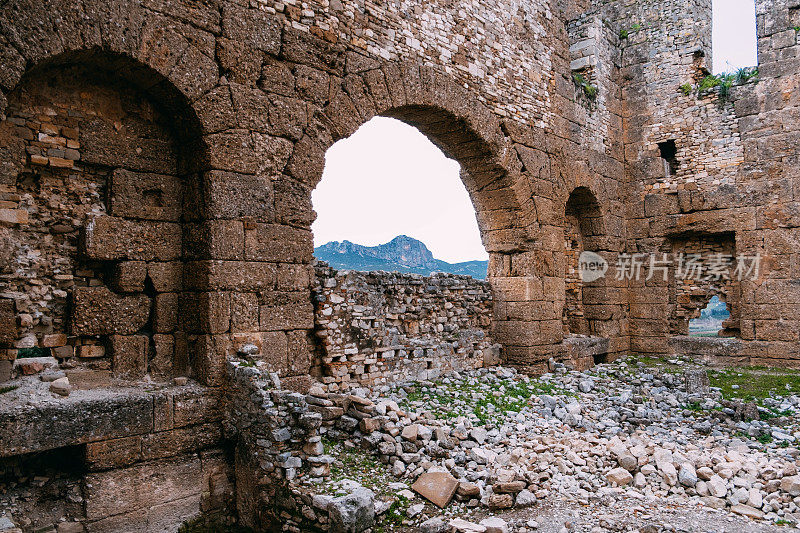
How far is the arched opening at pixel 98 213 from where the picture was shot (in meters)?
4.59

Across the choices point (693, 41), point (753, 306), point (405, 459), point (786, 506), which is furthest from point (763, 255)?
point (405, 459)

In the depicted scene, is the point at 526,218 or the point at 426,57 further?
the point at 526,218

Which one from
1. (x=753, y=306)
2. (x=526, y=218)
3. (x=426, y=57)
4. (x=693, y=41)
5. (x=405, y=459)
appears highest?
(x=693, y=41)

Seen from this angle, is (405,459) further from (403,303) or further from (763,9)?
(763,9)

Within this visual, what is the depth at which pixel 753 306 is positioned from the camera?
983cm

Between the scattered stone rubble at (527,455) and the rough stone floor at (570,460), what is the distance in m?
0.01

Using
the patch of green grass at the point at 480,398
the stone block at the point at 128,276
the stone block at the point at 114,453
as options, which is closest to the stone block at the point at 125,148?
the stone block at the point at 128,276

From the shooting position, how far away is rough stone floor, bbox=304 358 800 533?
4.43m

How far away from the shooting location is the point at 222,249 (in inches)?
203

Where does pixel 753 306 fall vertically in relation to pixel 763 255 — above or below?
below

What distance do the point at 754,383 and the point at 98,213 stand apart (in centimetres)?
907

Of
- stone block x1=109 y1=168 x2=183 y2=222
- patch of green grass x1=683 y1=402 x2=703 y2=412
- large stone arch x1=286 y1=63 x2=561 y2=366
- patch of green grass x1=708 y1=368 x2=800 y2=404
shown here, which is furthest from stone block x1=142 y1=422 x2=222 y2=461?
patch of green grass x1=708 y1=368 x2=800 y2=404

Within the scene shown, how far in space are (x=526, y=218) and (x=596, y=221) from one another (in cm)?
260

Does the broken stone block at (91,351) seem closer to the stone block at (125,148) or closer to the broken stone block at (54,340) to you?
the broken stone block at (54,340)
